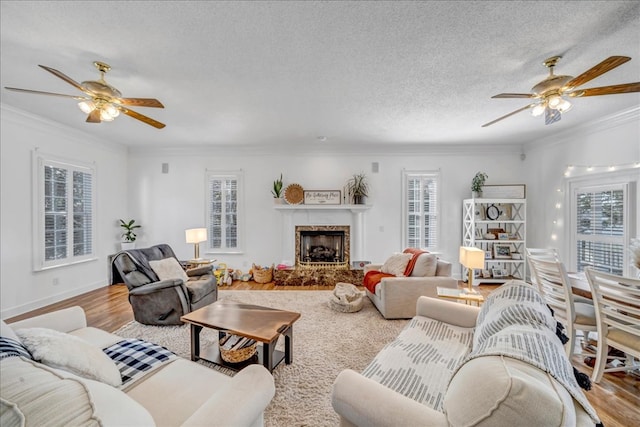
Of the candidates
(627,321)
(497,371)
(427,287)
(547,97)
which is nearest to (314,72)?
(547,97)

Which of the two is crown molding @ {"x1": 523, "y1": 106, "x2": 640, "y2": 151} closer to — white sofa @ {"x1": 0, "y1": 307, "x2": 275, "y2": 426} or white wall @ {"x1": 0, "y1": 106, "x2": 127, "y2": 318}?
white sofa @ {"x1": 0, "y1": 307, "x2": 275, "y2": 426}

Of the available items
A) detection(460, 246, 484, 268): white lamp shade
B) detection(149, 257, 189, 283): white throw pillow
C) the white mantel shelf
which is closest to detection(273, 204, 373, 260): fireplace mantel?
the white mantel shelf

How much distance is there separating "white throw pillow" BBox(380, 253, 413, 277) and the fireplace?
151cm

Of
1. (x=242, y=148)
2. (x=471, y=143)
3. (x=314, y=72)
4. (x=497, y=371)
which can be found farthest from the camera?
(x=242, y=148)

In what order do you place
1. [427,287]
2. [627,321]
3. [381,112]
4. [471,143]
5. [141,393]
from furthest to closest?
[471,143] < [381,112] < [427,287] < [627,321] < [141,393]

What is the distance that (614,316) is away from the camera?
201cm

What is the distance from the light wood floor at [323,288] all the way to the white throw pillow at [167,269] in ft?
2.29

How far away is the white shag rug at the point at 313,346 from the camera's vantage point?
1808mm

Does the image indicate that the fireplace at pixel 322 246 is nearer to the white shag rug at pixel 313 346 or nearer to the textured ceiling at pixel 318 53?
the white shag rug at pixel 313 346

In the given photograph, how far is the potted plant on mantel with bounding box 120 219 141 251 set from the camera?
17.2 ft

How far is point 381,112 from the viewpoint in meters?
3.52

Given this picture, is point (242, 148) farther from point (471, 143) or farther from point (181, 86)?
point (471, 143)

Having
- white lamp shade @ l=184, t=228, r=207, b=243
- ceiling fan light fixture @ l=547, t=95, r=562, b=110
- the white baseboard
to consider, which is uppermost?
ceiling fan light fixture @ l=547, t=95, r=562, b=110

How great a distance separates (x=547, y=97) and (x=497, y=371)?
2.59m
